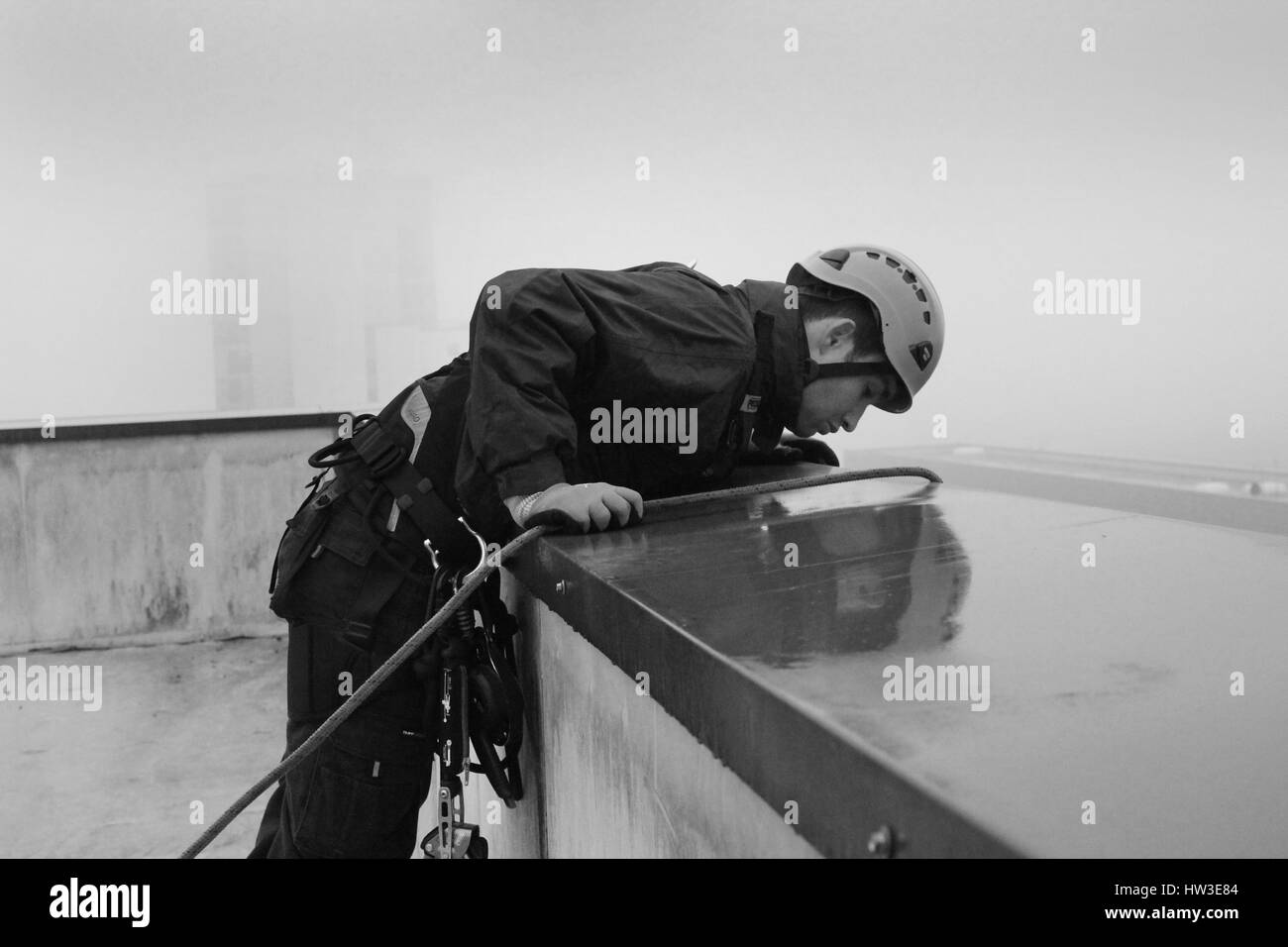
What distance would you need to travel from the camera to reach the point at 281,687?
4012 mm

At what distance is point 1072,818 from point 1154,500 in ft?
14.8

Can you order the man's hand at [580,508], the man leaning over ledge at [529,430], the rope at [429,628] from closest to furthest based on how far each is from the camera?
1. the rope at [429,628]
2. the man's hand at [580,508]
3. the man leaning over ledge at [529,430]

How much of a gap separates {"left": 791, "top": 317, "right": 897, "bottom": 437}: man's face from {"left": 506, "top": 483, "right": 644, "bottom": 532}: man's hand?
0.58 meters

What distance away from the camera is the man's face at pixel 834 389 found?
195 cm

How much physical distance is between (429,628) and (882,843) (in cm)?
85

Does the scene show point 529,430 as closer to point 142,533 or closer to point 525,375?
point 525,375

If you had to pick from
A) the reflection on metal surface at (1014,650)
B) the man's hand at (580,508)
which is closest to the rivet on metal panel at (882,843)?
the reflection on metal surface at (1014,650)

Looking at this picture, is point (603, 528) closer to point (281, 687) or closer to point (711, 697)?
point (711, 697)

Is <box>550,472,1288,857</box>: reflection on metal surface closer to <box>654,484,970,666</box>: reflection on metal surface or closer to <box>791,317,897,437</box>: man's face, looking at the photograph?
<box>654,484,970,666</box>: reflection on metal surface

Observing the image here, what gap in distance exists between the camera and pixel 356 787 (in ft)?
5.93

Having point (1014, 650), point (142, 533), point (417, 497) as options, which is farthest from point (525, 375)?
point (142, 533)

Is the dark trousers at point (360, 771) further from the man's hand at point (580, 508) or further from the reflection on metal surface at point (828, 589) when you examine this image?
the reflection on metal surface at point (828, 589)

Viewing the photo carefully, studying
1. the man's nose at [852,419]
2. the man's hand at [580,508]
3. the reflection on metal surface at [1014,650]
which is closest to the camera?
the reflection on metal surface at [1014,650]

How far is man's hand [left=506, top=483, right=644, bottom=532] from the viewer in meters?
1.49
